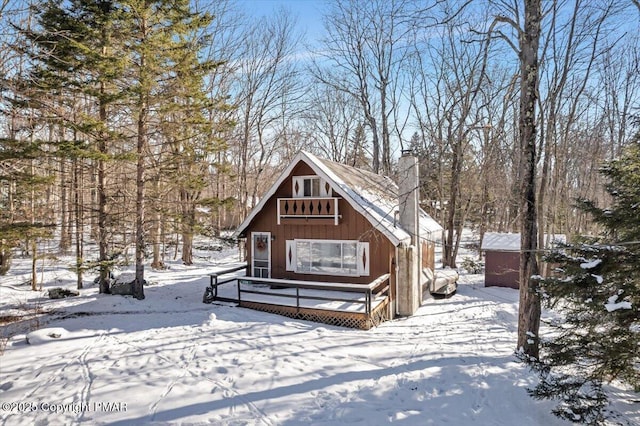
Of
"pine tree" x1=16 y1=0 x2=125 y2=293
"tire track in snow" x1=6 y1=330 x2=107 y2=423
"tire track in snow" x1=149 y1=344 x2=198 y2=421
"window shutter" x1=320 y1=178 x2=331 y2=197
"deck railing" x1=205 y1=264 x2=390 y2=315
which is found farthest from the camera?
"window shutter" x1=320 y1=178 x2=331 y2=197

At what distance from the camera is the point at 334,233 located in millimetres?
13328

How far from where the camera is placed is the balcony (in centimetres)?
1305

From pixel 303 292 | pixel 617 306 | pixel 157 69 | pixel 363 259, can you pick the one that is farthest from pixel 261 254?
pixel 617 306

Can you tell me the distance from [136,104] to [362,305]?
9.32 m

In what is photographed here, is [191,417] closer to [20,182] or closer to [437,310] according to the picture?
[20,182]

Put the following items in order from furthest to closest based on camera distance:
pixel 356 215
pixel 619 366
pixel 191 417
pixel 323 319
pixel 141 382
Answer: pixel 356 215
pixel 323 319
pixel 141 382
pixel 191 417
pixel 619 366

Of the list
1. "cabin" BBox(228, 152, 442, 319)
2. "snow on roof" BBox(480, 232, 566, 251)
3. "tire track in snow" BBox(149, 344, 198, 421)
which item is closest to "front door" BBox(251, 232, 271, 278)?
"cabin" BBox(228, 152, 442, 319)

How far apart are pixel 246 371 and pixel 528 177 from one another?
23.0ft

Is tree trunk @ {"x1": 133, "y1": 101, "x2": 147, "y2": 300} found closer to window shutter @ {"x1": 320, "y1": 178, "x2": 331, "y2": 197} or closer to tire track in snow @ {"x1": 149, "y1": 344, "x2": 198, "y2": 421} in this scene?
tire track in snow @ {"x1": 149, "y1": 344, "x2": 198, "y2": 421}

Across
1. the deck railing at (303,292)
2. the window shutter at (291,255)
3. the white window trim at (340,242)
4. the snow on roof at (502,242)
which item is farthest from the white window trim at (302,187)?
the snow on roof at (502,242)

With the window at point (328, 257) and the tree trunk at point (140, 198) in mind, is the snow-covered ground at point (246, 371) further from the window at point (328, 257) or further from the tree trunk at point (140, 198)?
the window at point (328, 257)

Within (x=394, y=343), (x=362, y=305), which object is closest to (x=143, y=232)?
(x=362, y=305)

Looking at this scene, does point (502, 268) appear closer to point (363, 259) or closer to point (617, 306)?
point (363, 259)

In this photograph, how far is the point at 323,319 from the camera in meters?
11.2
